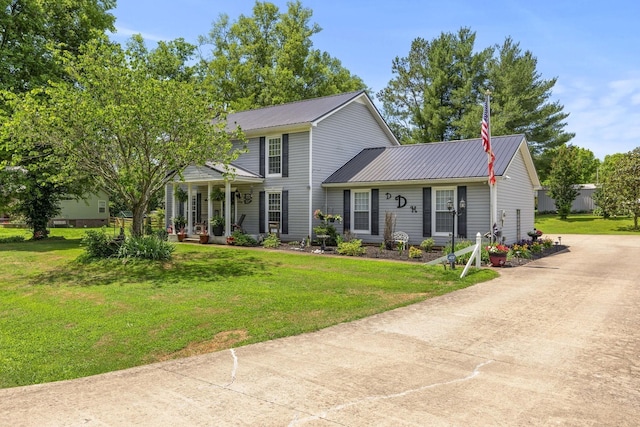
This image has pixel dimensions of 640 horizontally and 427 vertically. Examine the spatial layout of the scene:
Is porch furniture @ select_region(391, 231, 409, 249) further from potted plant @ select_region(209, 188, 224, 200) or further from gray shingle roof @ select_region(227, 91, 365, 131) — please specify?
potted plant @ select_region(209, 188, 224, 200)

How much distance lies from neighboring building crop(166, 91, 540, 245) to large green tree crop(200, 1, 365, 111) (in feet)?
52.1

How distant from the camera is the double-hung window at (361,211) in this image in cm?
1853

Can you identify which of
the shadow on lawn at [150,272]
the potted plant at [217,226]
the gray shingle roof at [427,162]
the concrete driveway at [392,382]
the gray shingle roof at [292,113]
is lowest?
the concrete driveway at [392,382]

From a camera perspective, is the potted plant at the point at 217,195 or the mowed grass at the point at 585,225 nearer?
the potted plant at the point at 217,195

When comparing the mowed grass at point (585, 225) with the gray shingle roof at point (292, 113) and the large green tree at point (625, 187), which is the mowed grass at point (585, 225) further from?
the gray shingle roof at point (292, 113)

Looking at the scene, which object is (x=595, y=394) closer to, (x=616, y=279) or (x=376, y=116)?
(x=616, y=279)

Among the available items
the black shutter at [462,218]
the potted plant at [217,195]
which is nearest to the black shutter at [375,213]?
the black shutter at [462,218]

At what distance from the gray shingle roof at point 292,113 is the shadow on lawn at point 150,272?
7.19 meters

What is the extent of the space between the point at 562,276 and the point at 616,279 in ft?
4.08

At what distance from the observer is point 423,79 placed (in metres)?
41.3

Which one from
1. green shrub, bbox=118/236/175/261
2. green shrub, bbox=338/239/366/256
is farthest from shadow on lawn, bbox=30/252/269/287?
green shrub, bbox=338/239/366/256

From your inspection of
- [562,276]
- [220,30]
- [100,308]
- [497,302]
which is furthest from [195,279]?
[220,30]

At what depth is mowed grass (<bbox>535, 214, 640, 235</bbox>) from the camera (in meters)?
30.6

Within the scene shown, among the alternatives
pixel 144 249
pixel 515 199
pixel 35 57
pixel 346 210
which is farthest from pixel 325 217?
pixel 35 57
